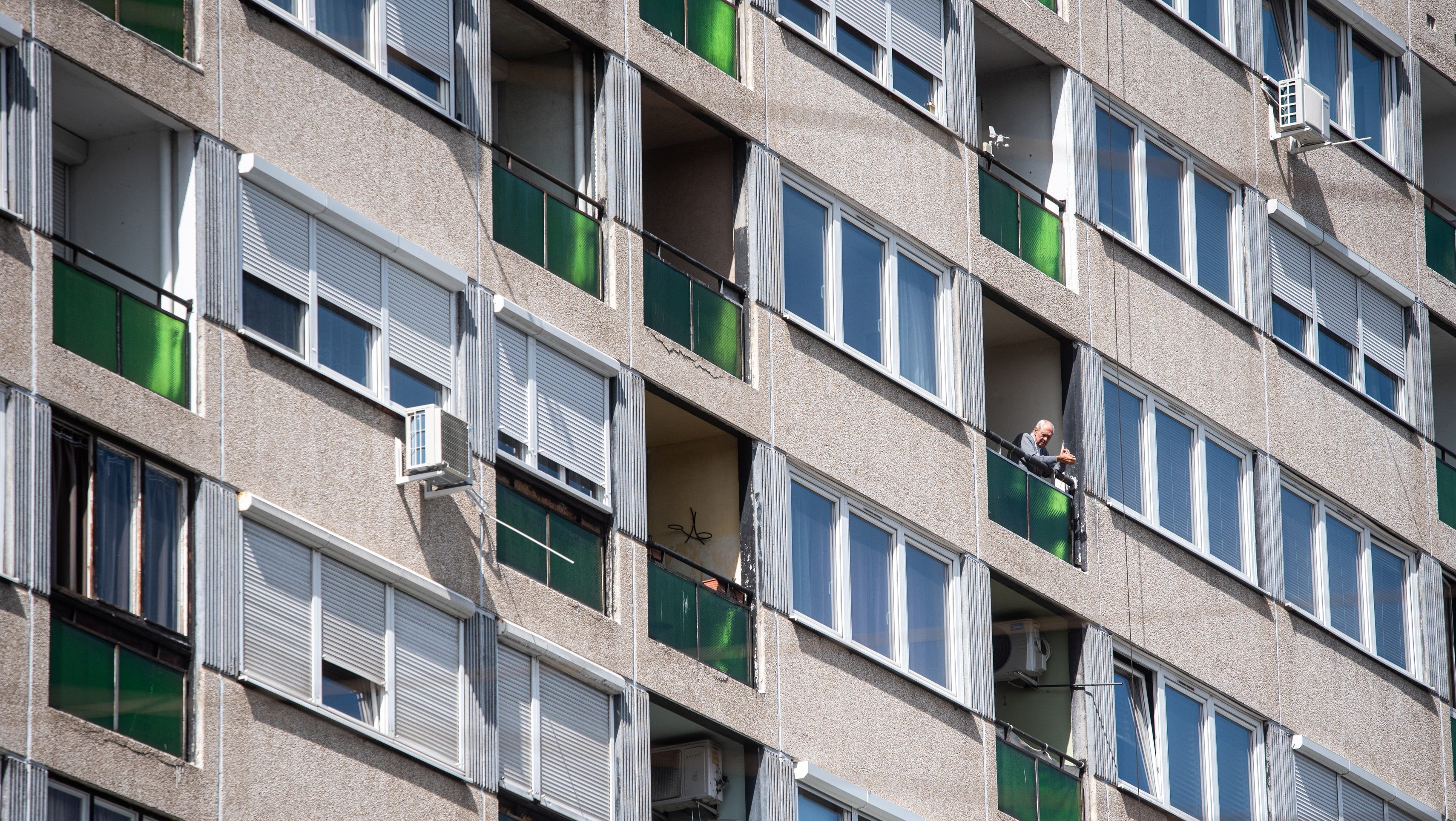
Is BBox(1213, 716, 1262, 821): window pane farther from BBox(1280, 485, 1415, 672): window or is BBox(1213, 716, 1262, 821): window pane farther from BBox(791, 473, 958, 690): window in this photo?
BBox(791, 473, 958, 690): window

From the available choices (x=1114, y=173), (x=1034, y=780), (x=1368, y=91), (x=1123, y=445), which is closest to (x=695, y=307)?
(x=1034, y=780)

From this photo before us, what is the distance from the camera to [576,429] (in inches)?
1089

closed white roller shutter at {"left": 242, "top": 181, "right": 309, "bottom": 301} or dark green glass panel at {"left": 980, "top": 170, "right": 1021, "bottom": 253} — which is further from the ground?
dark green glass panel at {"left": 980, "top": 170, "right": 1021, "bottom": 253}

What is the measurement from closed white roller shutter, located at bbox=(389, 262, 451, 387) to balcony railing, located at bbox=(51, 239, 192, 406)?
94.0 inches

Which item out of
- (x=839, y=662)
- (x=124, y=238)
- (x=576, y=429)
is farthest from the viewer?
(x=839, y=662)

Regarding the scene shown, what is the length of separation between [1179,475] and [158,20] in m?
14.6

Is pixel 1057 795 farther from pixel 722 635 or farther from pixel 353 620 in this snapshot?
pixel 353 620

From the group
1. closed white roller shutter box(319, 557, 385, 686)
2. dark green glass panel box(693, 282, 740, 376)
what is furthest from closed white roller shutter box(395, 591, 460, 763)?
dark green glass panel box(693, 282, 740, 376)

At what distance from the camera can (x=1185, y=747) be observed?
34.1 metres

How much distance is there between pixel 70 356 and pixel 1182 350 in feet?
51.8

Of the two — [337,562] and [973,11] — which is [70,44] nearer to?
[337,562]

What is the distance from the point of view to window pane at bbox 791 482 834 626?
2981 centimetres

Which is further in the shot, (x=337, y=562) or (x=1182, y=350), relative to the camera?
(x=1182, y=350)

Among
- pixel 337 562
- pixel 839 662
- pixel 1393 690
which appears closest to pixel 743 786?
pixel 839 662
